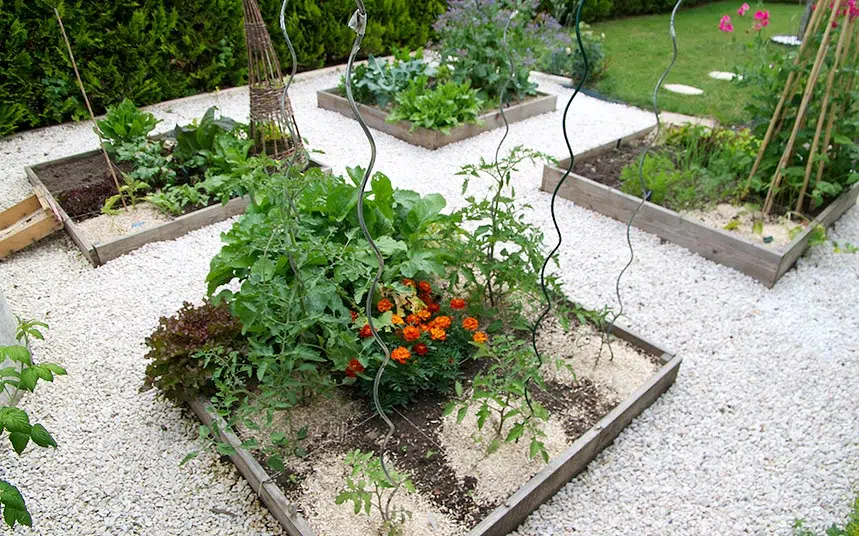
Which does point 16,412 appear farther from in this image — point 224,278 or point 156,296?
point 156,296

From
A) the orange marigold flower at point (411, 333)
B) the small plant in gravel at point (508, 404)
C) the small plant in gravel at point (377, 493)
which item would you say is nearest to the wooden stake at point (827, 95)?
the small plant in gravel at point (508, 404)

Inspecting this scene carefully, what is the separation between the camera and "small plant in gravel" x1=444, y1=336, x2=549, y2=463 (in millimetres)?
2088

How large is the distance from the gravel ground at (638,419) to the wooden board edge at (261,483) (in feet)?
0.18

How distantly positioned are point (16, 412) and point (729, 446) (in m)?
2.46

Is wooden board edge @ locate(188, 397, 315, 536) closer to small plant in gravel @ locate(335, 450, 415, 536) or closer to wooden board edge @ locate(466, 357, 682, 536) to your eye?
small plant in gravel @ locate(335, 450, 415, 536)

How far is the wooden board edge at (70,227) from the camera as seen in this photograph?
340 cm

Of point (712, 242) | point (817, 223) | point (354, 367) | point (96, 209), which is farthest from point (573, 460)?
point (96, 209)

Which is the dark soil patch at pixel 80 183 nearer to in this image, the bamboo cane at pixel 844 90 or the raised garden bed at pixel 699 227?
the raised garden bed at pixel 699 227

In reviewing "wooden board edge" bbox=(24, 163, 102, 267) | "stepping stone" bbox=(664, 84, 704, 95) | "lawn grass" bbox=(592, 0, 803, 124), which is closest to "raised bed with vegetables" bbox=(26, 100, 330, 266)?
"wooden board edge" bbox=(24, 163, 102, 267)

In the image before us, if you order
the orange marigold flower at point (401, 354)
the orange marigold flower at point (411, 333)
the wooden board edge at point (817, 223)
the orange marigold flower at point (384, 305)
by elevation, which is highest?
the orange marigold flower at point (384, 305)

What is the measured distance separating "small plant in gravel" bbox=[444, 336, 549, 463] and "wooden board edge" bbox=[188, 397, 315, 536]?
63 cm

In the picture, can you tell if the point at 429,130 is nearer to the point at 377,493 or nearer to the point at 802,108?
the point at 802,108

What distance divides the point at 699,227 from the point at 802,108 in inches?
34.1

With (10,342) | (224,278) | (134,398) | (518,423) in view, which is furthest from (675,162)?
(10,342)
